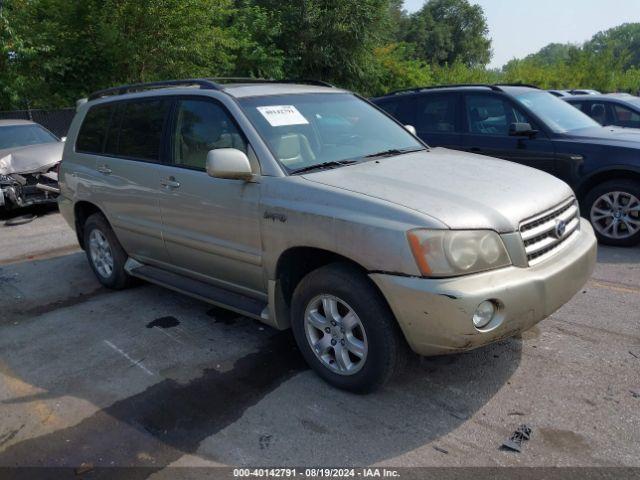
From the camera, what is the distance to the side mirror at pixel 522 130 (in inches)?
255

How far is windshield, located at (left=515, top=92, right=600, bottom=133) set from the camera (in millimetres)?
6672


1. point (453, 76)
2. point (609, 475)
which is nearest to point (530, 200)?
point (609, 475)

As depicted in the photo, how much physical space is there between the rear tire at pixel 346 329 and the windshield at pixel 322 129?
83 cm

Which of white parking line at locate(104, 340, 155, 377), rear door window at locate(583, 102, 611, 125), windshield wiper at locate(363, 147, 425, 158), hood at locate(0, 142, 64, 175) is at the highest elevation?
rear door window at locate(583, 102, 611, 125)

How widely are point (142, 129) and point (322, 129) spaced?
1636mm

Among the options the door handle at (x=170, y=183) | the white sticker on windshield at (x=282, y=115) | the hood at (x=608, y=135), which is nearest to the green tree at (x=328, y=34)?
the hood at (x=608, y=135)

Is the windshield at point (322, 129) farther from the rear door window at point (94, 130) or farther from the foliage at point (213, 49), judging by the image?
the foliage at point (213, 49)

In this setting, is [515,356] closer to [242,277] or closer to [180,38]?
[242,277]

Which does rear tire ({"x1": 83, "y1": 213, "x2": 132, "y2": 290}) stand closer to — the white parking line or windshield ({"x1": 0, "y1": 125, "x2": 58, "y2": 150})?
the white parking line

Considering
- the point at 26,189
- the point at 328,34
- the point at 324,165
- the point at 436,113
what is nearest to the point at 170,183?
the point at 324,165

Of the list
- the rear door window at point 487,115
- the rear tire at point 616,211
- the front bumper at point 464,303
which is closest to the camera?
the front bumper at point 464,303

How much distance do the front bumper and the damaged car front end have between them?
6.99 m

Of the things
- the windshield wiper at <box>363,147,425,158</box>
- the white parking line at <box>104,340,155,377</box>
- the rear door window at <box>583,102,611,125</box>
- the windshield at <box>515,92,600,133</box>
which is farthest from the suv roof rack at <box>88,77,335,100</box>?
the rear door window at <box>583,102,611,125</box>

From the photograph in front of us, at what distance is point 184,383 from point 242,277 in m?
0.78
